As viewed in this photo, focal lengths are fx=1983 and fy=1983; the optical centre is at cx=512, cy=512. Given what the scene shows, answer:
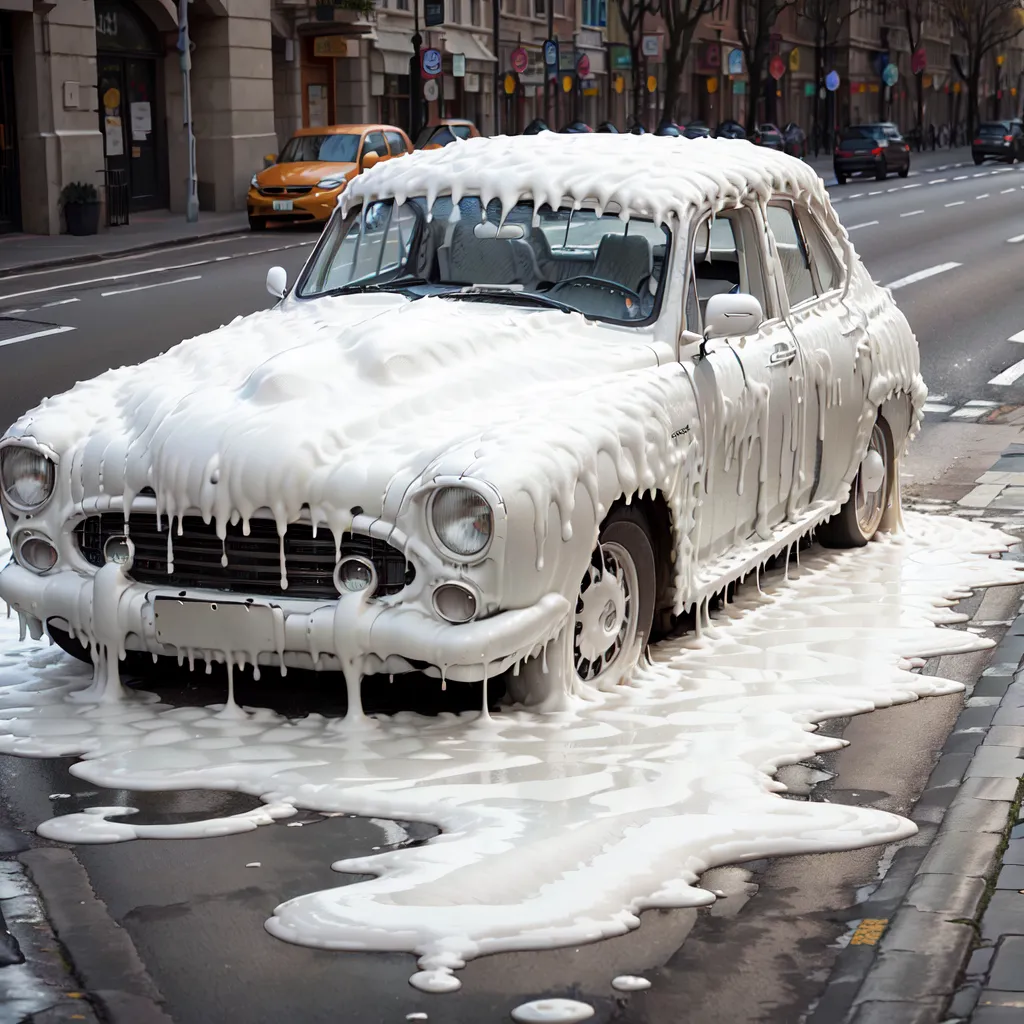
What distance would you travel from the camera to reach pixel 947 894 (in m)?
4.44

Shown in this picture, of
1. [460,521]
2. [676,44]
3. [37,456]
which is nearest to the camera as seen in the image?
[460,521]

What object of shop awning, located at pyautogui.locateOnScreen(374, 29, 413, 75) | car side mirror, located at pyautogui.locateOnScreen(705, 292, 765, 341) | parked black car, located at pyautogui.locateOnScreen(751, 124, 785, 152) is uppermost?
shop awning, located at pyautogui.locateOnScreen(374, 29, 413, 75)

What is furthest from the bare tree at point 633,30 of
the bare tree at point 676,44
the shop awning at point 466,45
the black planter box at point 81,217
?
the black planter box at point 81,217

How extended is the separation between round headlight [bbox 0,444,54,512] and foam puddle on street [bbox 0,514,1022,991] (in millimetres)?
617

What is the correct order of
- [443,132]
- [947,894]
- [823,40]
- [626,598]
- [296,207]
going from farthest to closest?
[823,40] < [443,132] < [296,207] < [626,598] < [947,894]

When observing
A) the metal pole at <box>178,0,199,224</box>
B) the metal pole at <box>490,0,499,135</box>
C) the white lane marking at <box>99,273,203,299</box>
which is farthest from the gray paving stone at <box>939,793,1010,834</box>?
the metal pole at <box>490,0,499,135</box>

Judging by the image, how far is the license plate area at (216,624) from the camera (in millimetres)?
5668

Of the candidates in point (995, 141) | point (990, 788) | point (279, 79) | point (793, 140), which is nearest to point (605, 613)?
point (990, 788)

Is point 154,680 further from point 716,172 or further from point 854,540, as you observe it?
point 854,540

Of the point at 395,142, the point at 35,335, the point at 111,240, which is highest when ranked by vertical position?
the point at 395,142

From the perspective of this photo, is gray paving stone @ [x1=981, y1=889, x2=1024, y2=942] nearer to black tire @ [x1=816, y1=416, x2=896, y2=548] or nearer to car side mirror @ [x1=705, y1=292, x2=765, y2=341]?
car side mirror @ [x1=705, y1=292, x2=765, y2=341]

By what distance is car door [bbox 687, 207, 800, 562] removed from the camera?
6.96 m

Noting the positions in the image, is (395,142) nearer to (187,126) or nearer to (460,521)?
(187,126)

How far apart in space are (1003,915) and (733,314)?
2933 millimetres
